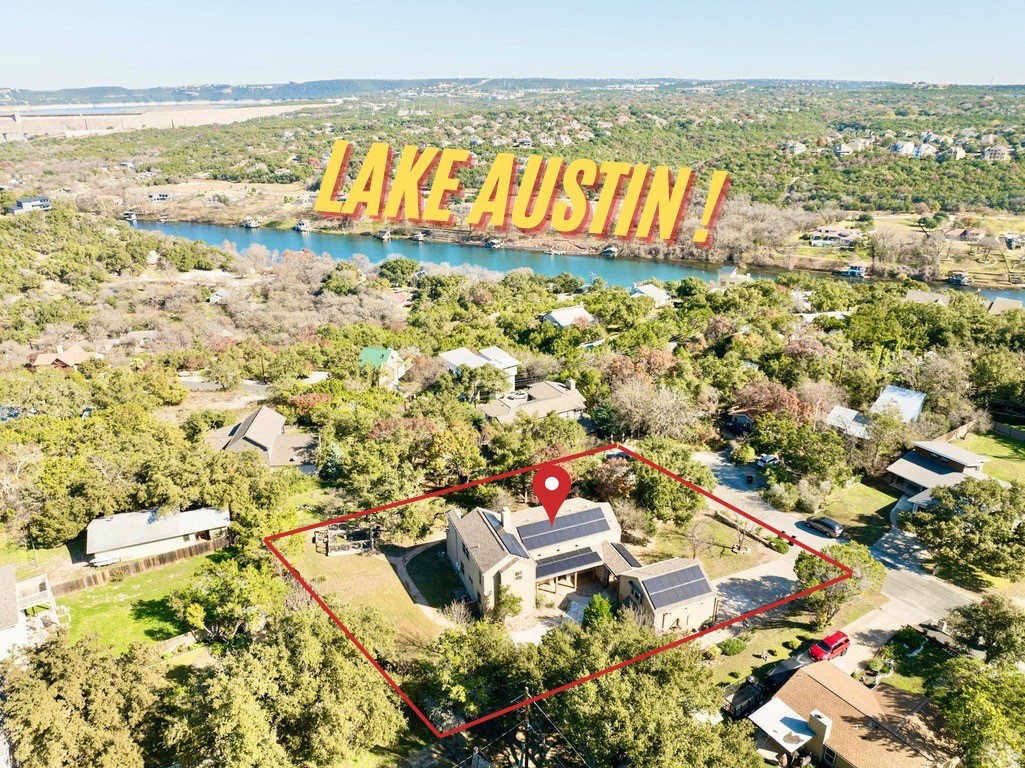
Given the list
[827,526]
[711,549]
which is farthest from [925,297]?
[711,549]

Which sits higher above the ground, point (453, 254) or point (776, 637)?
point (453, 254)

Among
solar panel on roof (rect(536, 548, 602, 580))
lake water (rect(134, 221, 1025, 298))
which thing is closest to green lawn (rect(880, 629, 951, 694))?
solar panel on roof (rect(536, 548, 602, 580))

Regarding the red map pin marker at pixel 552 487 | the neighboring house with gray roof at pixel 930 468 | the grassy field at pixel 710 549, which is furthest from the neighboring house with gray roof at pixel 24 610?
the neighboring house with gray roof at pixel 930 468

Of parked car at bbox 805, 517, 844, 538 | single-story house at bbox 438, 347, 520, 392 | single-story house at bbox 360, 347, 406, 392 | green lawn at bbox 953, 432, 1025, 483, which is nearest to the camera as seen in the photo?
parked car at bbox 805, 517, 844, 538

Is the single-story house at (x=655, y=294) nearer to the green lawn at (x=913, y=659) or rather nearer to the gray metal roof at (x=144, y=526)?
the green lawn at (x=913, y=659)

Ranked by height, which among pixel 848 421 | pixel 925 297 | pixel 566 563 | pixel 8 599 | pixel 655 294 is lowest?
pixel 566 563

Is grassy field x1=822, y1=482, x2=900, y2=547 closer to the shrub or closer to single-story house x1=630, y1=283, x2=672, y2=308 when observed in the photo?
the shrub

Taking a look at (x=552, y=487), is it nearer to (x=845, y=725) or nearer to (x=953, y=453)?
(x=845, y=725)
